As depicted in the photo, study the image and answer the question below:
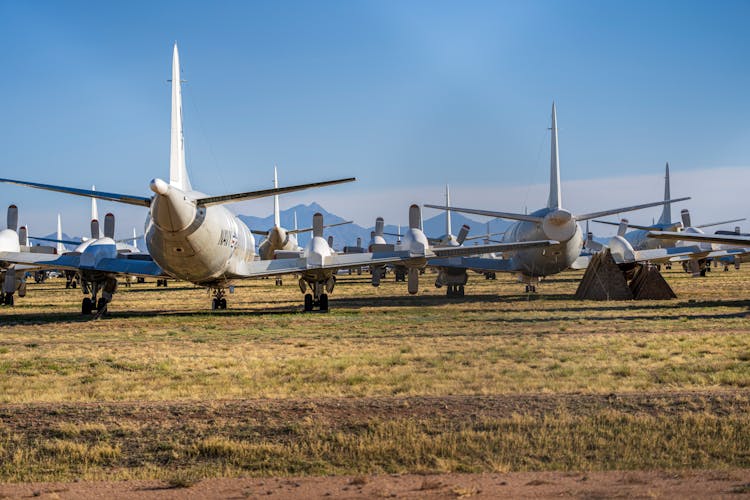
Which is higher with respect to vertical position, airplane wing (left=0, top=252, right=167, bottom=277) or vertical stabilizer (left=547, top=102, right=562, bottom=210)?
vertical stabilizer (left=547, top=102, right=562, bottom=210)

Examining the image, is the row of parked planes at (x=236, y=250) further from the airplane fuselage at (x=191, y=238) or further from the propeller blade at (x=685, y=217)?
the propeller blade at (x=685, y=217)

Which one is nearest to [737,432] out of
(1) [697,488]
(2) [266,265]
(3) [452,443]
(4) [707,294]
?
(1) [697,488]

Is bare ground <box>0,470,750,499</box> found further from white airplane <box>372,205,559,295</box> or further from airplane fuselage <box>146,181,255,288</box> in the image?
white airplane <box>372,205,559,295</box>

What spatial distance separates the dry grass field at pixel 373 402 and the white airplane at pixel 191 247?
315cm

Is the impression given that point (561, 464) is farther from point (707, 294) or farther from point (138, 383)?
point (707, 294)

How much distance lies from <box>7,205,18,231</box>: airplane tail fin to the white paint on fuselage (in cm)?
2428

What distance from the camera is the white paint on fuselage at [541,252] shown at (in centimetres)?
3741

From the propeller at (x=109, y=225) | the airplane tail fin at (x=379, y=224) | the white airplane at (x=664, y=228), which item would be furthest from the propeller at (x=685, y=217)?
the propeller at (x=109, y=225)

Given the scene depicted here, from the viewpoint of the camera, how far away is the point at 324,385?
38.9ft

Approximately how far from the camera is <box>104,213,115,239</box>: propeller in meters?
35.2

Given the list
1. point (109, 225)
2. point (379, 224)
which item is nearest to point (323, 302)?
point (109, 225)

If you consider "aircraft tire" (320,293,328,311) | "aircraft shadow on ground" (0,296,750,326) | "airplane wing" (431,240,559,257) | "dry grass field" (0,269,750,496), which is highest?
"airplane wing" (431,240,559,257)

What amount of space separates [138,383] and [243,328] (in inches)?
407

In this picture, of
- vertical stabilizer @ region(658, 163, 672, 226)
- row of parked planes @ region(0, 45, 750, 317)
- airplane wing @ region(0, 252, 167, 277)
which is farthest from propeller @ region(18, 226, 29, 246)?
vertical stabilizer @ region(658, 163, 672, 226)
